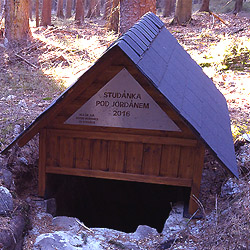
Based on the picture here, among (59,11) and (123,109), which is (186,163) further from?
(59,11)

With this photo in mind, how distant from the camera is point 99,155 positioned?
4707 millimetres

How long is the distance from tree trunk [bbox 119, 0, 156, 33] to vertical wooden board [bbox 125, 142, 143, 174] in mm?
5822

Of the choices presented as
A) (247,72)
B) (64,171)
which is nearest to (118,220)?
(64,171)

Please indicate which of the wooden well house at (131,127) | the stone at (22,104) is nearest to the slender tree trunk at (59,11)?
the stone at (22,104)

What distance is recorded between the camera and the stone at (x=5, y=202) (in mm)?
3702

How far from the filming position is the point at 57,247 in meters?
3.57

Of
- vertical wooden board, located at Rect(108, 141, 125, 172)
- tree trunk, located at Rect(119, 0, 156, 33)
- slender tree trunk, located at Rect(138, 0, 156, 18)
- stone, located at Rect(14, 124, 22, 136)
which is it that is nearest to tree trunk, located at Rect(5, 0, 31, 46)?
tree trunk, located at Rect(119, 0, 156, 33)

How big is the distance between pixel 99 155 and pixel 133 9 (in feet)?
19.2

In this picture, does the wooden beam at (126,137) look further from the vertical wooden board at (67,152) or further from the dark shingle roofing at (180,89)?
the dark shingle roofing at (180,89)

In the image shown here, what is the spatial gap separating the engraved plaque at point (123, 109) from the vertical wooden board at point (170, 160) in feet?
1.06

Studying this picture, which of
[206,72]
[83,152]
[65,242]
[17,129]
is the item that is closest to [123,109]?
[83,152]

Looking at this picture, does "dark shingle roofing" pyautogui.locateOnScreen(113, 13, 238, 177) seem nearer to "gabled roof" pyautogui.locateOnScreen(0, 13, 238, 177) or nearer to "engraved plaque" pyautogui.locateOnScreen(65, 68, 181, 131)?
"gabled roof" pyautogui.locateOnScreen(0, 13, 238, 177)

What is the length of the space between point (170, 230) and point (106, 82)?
2.03 meters

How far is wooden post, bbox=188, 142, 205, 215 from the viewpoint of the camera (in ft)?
14.5
